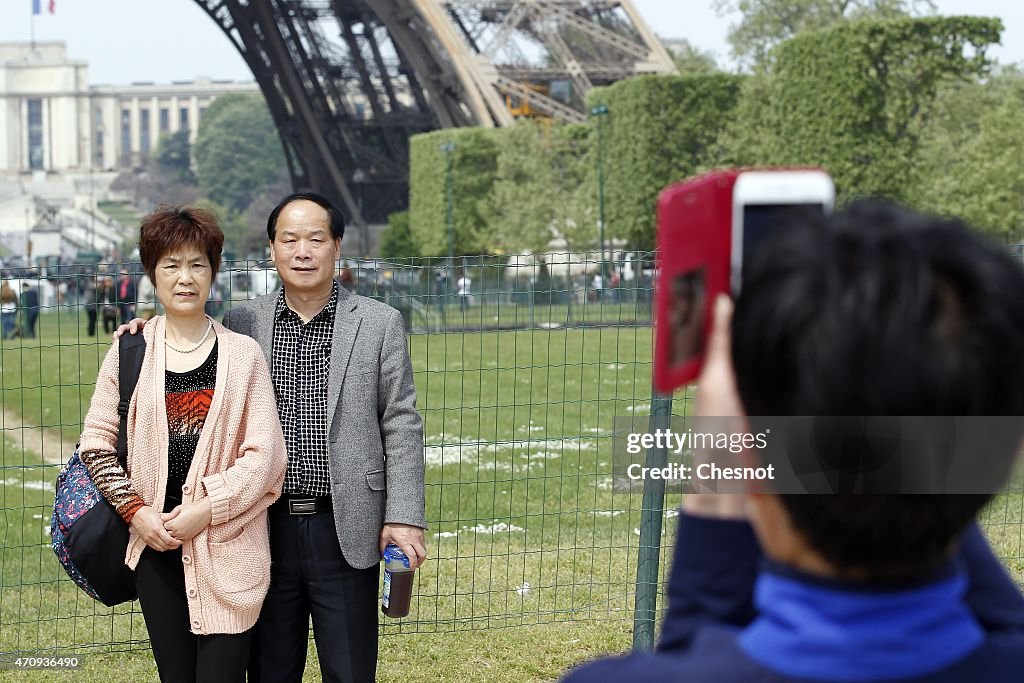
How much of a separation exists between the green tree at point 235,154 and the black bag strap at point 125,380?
119027 mm

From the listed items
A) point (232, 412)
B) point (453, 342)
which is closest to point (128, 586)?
point (232, 412)

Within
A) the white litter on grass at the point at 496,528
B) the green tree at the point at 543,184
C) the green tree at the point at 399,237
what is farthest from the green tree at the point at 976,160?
the green tree at the point at 399,237

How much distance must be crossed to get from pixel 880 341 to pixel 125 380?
2.64 meters

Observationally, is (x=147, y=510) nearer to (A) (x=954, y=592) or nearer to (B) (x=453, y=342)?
(A) (x=954, y=592)

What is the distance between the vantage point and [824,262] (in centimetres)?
106

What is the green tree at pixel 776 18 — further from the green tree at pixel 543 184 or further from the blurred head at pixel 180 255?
the blurred head at pixel 180 255

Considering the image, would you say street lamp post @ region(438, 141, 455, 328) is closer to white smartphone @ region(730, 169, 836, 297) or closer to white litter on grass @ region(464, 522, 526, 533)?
white litter on grass @ region(464, 522, 526, 533)

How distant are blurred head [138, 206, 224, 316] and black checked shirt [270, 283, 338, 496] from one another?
26 centimetres

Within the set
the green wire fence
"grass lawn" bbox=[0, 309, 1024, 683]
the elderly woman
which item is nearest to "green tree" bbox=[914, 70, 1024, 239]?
the green wire fence

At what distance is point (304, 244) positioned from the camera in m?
3.58

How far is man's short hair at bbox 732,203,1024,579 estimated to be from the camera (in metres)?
1.03

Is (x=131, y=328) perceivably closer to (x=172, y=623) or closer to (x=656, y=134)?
(x=172, y=623)

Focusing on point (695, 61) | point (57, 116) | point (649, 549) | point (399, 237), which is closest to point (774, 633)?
point (649, 549)

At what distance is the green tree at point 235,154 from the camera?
122 metres
